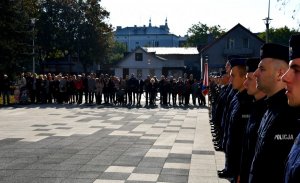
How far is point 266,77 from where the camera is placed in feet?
13.1

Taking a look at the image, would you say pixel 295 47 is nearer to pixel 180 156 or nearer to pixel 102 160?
pixel 102 160

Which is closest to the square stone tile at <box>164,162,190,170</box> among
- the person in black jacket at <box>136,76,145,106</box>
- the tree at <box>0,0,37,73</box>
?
the person in black jacket at <box>136,76,145,106</box>

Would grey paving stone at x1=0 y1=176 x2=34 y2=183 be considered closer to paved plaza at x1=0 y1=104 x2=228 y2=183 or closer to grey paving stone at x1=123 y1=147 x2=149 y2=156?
paved plaza at x1=0 y1=104 x2=228 y2=183

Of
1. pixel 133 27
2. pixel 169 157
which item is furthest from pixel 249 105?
pixel 133 27

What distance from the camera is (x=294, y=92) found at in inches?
103

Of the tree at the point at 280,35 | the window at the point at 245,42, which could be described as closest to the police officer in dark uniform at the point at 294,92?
the window at the point at 245,42

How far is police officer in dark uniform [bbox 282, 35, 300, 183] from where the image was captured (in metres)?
2.37

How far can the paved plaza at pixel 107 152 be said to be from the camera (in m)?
7.99

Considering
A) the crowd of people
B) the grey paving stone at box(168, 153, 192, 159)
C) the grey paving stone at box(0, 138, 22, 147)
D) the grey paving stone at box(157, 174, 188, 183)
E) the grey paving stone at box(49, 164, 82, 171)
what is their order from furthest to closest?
the crowd of people → the grey paving stone at box(0, 138, 22, 147) → the grey paving stone at box(168, 153, 192, 159) → the grey paving stone at box(49, 164, 82, 171) → the grey paving stone at box(157, 174, 188, 183)

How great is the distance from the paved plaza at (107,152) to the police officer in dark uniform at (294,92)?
17.0 feet

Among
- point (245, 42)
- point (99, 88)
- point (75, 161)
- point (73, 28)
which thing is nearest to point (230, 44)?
point (245, 42)

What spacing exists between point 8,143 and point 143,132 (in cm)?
444

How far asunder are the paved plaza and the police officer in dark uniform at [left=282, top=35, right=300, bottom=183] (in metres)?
→ 5.18

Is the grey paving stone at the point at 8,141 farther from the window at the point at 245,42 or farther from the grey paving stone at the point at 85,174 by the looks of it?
the window at the point at 245,42
